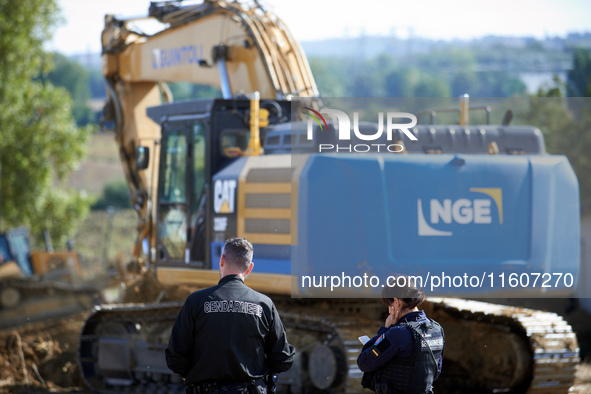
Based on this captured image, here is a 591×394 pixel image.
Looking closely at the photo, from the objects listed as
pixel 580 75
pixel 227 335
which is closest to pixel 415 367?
pixel 227 335

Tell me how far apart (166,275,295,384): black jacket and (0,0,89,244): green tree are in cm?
1791

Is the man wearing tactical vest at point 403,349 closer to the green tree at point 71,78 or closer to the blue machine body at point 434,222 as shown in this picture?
the blue machine body at point 434,222

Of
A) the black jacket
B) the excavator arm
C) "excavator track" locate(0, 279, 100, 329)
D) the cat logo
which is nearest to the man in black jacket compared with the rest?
the black jacket

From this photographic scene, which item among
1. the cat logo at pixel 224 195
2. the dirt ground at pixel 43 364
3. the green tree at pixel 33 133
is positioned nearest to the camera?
the cat logo at pixel 224 195

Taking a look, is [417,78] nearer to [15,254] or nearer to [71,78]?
[15,254]

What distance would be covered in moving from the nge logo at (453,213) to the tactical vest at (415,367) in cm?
237

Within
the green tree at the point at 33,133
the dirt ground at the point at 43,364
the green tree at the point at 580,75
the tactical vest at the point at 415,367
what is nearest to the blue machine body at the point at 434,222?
the tactical vest at the point at 415,367

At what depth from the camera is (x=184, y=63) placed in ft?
38.3

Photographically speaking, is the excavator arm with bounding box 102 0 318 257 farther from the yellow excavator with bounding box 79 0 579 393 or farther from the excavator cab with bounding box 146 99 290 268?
the excavator cab with bounding box 146 99 290 268

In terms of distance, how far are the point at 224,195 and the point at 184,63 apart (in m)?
3.40

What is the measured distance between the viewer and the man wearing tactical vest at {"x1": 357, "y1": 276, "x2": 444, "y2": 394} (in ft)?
17.5

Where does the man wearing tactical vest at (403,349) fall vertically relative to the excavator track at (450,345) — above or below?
above

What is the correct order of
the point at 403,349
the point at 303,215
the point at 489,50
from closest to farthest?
1. the point at 403,349
2. the point at 303,215
3. the point at 489,50

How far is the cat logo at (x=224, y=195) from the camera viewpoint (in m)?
8.78
